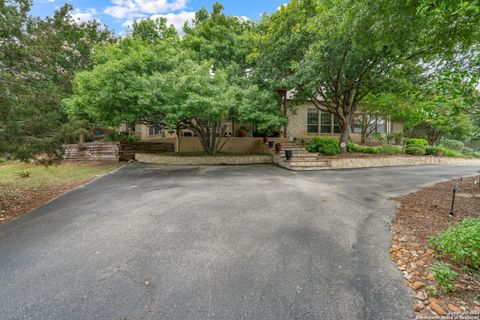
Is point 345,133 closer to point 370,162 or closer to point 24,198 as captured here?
point 370,162

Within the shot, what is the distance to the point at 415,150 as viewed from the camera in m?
13.7

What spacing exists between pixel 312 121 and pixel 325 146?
6.43 meters

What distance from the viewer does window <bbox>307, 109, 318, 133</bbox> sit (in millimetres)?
17953

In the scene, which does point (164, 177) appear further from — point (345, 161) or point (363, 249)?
point (345, 161)

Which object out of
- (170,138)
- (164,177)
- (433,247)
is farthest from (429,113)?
(170,138)

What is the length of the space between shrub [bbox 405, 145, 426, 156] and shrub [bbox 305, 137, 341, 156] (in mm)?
5288

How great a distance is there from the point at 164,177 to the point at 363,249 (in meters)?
7.19

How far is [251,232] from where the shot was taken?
365cm

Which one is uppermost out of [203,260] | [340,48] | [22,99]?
[340,48]

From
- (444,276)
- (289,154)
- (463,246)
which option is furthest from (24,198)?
(289,154)

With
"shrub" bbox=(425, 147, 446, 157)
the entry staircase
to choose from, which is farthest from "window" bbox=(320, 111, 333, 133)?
the entry staircase

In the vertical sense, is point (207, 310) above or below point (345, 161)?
→ below

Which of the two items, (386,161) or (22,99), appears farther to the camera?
(386,161)

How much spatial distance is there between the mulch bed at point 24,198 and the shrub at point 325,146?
10998 millimetres
